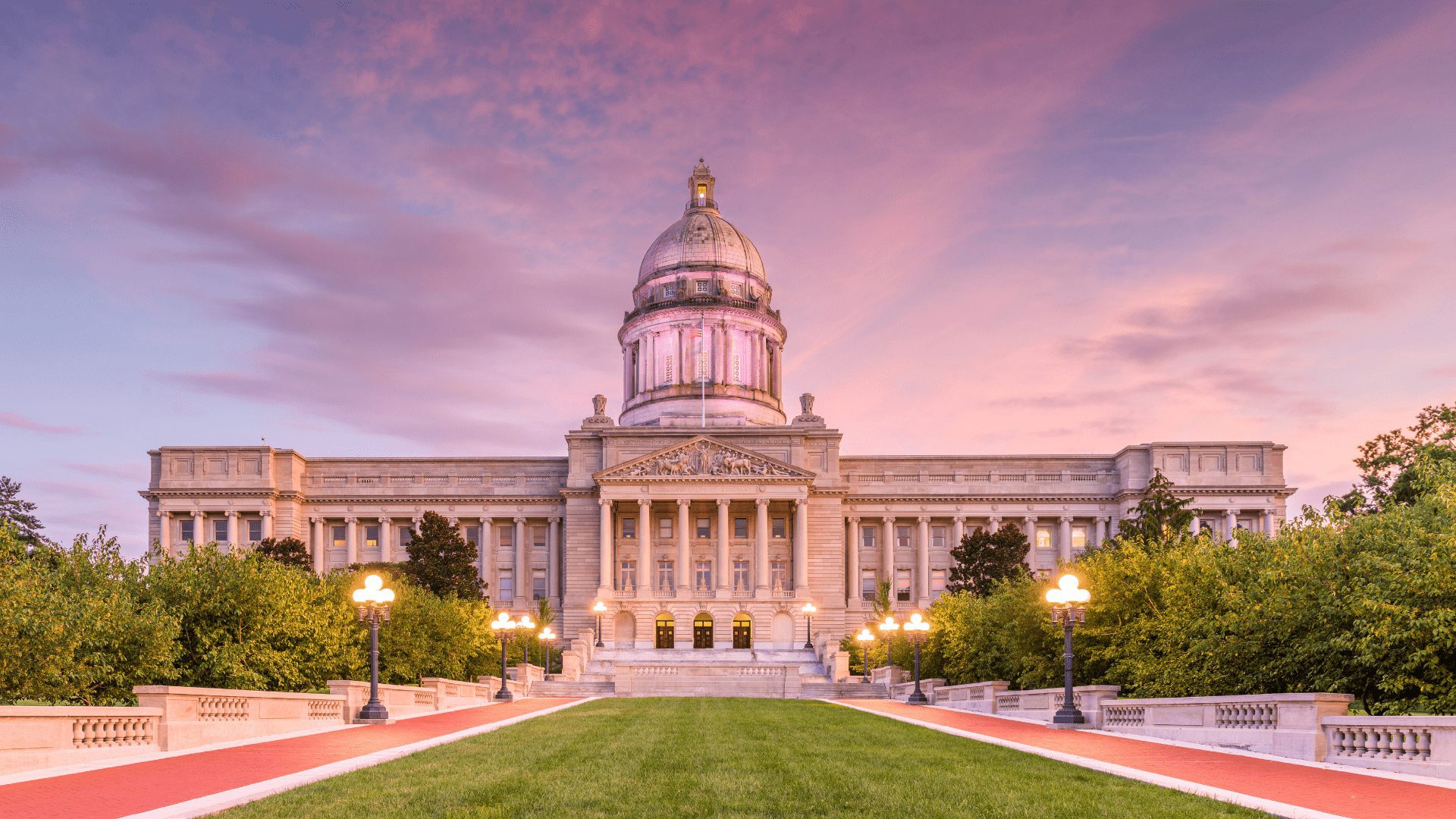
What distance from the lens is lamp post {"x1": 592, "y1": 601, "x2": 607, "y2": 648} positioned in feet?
292

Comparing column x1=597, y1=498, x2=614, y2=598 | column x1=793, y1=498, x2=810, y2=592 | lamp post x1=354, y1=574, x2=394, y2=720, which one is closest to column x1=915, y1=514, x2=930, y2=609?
column x1=793, y1=498, x2=810, y2=592

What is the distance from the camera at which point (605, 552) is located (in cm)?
9538

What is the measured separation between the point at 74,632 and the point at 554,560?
81.2 m

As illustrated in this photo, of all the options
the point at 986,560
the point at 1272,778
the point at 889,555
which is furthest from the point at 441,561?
the point at 1272,778

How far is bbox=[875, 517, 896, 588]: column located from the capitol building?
247 millimetres

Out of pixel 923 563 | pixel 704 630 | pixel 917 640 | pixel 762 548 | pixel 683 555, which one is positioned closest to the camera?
pixel 917 640

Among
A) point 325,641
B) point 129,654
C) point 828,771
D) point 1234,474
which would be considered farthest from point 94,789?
point 1234,474

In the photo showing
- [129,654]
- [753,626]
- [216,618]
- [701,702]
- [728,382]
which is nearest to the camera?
[129,654]

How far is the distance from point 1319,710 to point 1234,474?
8860 centimetres

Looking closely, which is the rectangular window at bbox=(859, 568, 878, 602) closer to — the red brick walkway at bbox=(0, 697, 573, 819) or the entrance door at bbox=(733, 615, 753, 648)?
the entrance door at bbox=(733, 615, 753, 648)

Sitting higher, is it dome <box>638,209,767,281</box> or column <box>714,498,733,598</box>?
dome <box>638,209,767,281</box>

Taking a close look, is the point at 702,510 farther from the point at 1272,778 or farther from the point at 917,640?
the point at 1272,778

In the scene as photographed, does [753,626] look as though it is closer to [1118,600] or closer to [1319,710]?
[1118,600]

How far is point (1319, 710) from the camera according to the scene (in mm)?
19766
